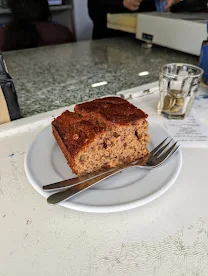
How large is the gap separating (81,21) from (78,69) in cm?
183

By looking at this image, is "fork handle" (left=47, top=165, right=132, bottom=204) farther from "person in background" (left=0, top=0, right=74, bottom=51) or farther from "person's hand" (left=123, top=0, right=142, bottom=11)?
"person in background" (left=0, top=0, right=74, bottom=51)

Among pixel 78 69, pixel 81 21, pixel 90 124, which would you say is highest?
pixel 90 124

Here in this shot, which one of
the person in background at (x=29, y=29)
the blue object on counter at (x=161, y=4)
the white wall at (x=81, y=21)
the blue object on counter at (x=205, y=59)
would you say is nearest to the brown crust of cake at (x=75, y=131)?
the blue object on counter at (x=205, y=59)

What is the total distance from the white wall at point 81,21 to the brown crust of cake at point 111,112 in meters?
2.29

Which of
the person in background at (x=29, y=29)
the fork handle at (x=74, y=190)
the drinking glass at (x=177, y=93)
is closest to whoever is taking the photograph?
the fork handle at (x=74, y=190)

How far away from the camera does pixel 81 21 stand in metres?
2.53

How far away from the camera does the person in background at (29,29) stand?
6.31ft

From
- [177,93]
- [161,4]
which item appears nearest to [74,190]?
[177,93]

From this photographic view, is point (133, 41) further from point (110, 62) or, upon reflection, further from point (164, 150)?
point (164, 150)

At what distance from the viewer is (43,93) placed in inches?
29.9

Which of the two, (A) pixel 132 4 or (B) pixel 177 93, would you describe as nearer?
(B) pixel 177 93

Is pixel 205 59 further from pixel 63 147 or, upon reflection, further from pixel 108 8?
pixel 108 8

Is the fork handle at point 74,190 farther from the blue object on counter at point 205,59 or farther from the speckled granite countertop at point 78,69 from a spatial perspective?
the blue object on counter at point 205,59

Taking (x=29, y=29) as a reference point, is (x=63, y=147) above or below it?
above
